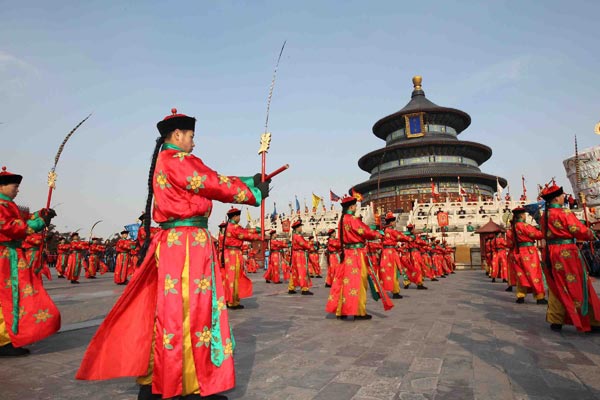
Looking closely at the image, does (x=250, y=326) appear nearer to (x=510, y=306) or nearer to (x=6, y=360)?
(x=6, y=360)

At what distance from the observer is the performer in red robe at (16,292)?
4113 millimetres

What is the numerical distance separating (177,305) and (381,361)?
6.91 ft

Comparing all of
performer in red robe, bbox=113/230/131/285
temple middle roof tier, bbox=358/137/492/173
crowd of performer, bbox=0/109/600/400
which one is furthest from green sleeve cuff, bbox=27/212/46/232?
temple middle roof tier, bbox=358/137/492/173

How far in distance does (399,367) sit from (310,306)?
15.9ft

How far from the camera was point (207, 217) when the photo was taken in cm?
296

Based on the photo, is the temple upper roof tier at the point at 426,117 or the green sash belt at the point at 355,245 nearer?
the green sash belt at the point at 355,245

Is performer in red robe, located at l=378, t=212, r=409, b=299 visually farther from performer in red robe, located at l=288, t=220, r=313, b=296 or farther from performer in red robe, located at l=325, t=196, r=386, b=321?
performer in red robe, located at l=325, t=196, r=386, b=321

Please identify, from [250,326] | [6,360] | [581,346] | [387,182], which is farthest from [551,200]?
[387,182]

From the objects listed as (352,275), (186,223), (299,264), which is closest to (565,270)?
(352,275)

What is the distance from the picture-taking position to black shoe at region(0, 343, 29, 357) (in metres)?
4.05

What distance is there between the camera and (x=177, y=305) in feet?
8.62

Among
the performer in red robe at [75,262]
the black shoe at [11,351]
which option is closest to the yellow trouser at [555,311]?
the black shoe at [11,351]

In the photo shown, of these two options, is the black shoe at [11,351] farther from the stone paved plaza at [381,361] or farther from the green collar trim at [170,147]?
the green collar trim at [170,147]

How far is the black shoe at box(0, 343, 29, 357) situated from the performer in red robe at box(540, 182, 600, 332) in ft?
21.6
